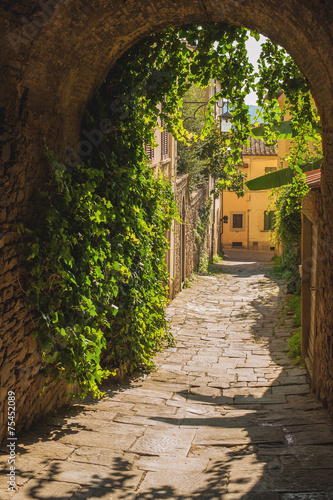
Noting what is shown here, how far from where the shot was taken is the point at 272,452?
15.6ft

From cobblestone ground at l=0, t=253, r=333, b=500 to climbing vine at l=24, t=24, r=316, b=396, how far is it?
512mm

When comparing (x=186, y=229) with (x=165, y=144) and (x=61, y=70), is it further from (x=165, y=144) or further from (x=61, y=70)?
(x=61, y=70)

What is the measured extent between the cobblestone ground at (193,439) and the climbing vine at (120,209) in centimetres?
51

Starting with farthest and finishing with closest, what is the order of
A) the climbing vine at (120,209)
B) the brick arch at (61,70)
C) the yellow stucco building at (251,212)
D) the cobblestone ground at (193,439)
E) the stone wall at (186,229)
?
the yellow stucco building at (251,212) → the stone wall at (186,229) → the climbing vine at (120,209) → the brick arch at (61,70) → the cobblestone ground at (193,439)

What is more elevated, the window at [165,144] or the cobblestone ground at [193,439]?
the window at [165,144]

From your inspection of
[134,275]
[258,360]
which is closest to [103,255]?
[134,275]

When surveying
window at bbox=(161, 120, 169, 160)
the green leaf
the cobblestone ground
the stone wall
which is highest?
window at bbox=(161, 120, 169, 160)

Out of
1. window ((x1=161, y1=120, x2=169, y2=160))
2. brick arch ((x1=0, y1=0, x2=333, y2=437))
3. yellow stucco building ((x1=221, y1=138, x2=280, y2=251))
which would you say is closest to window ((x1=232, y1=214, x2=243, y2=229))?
yellow stucco building ((x1=221, y1=138, x2=280, y2=251))

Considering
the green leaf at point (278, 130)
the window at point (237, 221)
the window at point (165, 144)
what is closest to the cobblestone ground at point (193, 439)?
the green leaf at point (278, 130)

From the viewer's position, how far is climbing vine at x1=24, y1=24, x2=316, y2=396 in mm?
4973

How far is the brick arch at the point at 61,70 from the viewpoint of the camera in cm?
426

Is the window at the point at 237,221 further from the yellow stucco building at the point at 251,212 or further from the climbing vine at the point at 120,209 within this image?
the climbing vine at the point at 120,209

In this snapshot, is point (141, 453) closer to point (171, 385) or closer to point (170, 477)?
point (170, 477)

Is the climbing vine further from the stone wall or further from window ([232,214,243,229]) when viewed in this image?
window ([232,214,243,229])
